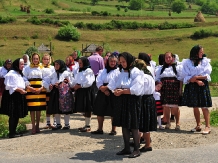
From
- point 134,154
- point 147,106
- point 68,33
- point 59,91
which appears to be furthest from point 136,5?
point 134,154

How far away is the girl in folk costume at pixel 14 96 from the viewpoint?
10266mm

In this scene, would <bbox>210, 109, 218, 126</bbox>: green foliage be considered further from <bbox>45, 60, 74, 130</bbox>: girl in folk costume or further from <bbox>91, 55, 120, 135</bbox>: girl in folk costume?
<bbox>45, 60, 74, 130</bbox>: girl in folk costume

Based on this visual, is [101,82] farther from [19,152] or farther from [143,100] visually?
[19,152]

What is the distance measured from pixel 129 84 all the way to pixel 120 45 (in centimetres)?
4833

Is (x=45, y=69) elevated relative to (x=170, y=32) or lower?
lower

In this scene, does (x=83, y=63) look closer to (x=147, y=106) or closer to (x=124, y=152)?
(x=147, y=106)

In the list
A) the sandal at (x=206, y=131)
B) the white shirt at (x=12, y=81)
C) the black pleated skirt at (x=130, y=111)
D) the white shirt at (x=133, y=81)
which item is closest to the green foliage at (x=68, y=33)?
the white shirt at (x=12, y=81)

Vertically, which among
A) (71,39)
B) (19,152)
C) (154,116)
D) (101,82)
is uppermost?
(71,39)

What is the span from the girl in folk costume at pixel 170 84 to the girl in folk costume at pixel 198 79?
414mm

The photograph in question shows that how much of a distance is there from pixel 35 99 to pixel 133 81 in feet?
11.4

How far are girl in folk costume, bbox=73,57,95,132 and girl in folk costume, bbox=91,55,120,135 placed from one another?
45 centimetres

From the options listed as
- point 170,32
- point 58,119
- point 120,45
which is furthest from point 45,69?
point 170,32

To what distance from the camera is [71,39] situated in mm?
56812

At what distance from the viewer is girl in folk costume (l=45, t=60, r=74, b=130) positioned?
10.9 metres
